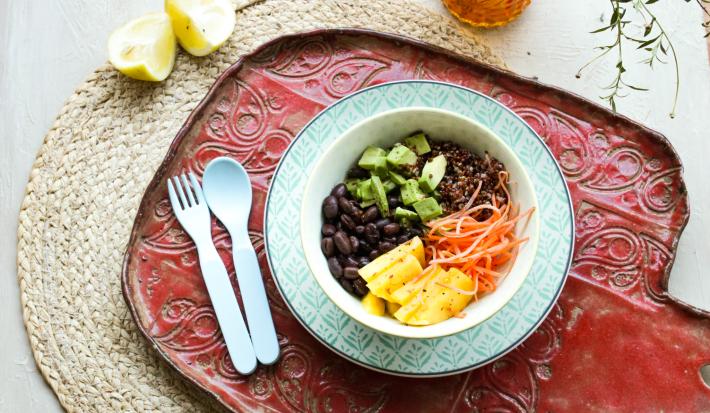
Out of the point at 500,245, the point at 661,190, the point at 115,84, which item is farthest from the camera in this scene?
the point at 115,84

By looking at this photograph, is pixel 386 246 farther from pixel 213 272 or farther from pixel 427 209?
pixel 213 272

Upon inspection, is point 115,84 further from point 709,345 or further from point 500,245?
point 709,345

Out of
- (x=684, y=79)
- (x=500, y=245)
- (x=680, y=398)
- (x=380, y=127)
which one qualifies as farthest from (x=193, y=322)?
(x=684, y=79)

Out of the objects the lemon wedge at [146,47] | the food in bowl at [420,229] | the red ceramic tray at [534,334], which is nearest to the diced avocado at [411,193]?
the food in bowl at [420,229]

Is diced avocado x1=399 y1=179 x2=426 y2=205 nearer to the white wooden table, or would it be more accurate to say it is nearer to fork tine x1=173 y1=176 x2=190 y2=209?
fork tine x1=173 y1=176 x2=190 y2=209

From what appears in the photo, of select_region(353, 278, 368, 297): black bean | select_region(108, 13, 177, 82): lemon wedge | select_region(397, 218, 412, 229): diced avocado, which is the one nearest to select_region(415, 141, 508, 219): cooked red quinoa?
select_region(397, 218, 412, 229): diced avocado

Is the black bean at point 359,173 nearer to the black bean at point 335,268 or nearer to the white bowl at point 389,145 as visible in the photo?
the white bowl at point 389,145

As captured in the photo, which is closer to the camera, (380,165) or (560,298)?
(380,165)
